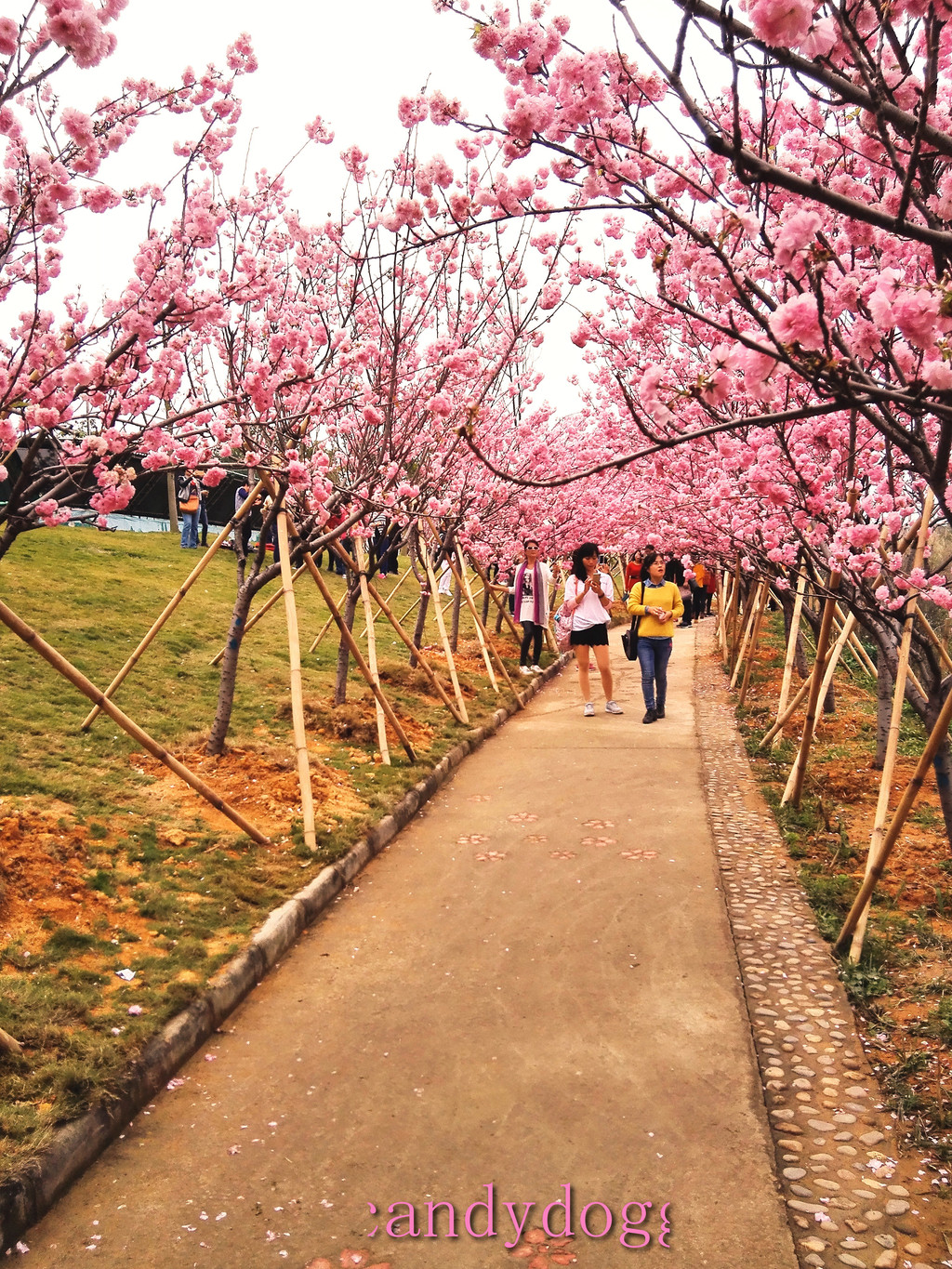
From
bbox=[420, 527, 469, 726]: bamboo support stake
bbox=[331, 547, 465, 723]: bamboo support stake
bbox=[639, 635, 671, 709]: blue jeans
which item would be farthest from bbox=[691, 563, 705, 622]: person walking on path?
bbox=[331, 547, 465, 723]: bamboo support stake

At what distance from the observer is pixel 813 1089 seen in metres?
3.45

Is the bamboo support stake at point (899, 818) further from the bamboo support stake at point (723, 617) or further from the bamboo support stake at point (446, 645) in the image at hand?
the bamboo support stake at point (723, 617)

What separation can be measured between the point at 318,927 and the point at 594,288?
21.0 ft

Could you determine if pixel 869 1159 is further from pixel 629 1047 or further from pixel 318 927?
pixel 318 927

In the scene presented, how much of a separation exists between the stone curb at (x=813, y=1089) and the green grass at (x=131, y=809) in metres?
2.40

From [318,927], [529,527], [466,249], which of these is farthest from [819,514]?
[529,527]

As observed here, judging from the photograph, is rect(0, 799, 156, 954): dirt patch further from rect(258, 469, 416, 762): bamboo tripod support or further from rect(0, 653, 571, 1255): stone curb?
rect(258, 469, 416, 762): bamboo tripod support

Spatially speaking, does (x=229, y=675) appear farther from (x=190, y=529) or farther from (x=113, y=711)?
(x=190, y=529)

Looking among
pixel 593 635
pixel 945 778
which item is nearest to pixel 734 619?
pixel 593 635

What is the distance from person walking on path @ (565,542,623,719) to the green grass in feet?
4.50

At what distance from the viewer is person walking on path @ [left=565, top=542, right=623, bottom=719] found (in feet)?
35.6

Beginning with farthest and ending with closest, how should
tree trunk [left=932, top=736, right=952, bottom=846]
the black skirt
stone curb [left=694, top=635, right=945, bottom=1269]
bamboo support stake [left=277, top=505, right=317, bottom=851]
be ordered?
the black skirt → bamboo support stake [left=277, top=505, right=317, bottom=851] → tree trunk [left=932, top=736, right=952, bottom=846] → stone curb [left=694, top=635, right=945, bottom=1269]

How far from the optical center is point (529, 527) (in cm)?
1736

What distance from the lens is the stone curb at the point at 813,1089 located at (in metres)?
2.69
